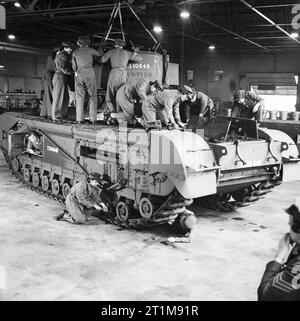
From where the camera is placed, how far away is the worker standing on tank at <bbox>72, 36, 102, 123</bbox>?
8.30 meters

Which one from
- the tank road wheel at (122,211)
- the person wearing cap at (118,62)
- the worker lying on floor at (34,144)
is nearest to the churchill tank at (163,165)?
the tank road wheel at (122,211)

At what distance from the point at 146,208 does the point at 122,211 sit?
65cm

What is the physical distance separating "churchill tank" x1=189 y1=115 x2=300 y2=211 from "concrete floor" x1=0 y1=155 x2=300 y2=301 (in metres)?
0.40

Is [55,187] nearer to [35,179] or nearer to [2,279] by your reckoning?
[35,179]

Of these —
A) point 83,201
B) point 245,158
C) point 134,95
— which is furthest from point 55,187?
point 245,158

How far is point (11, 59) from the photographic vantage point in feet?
75.2

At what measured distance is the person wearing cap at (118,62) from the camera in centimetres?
805

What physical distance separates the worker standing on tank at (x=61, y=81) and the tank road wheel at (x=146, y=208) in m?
3.78

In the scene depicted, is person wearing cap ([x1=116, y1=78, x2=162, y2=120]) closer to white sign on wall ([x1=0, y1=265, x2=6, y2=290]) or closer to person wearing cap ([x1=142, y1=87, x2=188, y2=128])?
person wearing cap ([x1=142, y1=87, x2=188, y2=128])

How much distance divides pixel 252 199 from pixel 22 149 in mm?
5249

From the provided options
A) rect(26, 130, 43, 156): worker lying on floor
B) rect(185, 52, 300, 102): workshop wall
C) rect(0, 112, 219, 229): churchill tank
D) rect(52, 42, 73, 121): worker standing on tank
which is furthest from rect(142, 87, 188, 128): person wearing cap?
rect(185, 52, 300, 102): workshop wall

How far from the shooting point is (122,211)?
271 inches

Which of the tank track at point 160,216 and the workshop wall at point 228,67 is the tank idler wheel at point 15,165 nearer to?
the tank track at point 160,216
